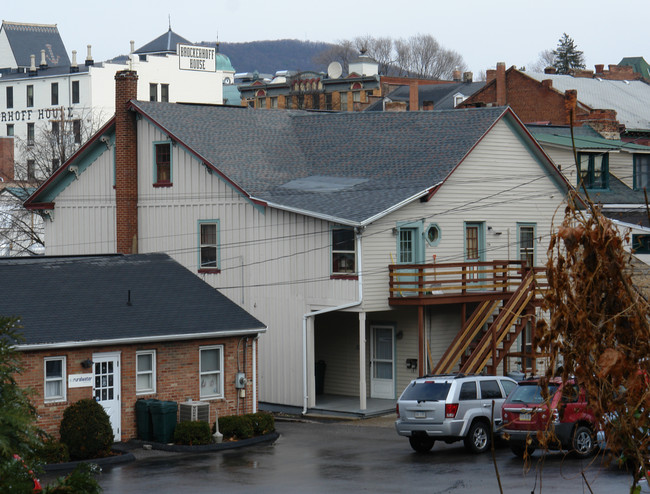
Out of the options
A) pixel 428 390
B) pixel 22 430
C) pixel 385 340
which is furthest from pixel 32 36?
pixel 22 430

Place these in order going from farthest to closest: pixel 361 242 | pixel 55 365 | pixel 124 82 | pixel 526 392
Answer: pixel 124 82 < pixel 361 242 < pixel 55 365 < pixel 526 392

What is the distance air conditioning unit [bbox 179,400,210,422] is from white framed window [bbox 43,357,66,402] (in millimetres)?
3291

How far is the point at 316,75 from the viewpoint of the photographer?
111938mm

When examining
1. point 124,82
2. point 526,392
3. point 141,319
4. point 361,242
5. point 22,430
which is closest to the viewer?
point 22,430

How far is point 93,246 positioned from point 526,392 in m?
22.4

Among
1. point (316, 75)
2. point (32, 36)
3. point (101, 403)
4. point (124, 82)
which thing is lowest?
point (101, 403)

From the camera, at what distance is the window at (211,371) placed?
29.8 meters

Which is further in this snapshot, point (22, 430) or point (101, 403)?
point (101, 403)

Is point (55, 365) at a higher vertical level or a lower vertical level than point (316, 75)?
lower

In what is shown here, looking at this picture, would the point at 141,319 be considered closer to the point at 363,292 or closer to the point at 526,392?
the point at 363,292

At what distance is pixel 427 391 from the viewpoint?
83.9 feet

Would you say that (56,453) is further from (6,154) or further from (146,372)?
(6,154)

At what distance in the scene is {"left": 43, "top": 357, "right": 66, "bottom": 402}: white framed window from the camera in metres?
26.6

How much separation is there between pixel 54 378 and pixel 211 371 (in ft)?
15.8
